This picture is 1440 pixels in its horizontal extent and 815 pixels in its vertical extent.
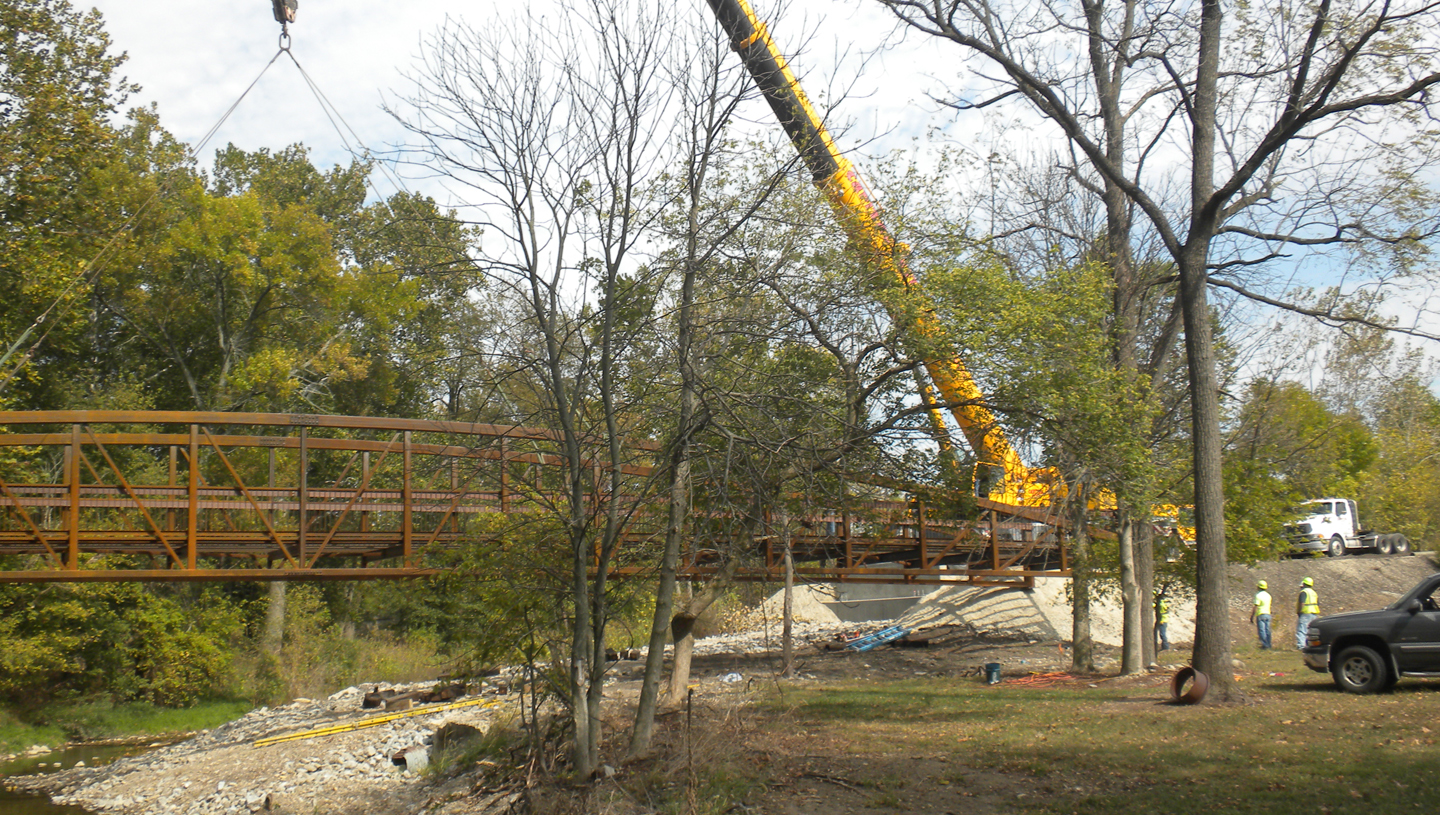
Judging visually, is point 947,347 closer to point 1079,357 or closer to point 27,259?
point 1079,357

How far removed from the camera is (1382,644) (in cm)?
1202

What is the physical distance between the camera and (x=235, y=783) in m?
17.1

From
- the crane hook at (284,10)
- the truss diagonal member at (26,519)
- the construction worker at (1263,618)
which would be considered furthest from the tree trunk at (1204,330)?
the truss diagonal member at (26,519)

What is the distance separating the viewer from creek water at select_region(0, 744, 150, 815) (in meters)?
17.1

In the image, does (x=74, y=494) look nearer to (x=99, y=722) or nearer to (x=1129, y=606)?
(x=99, y=722)

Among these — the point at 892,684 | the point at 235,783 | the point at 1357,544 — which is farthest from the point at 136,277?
the point at 1357,544

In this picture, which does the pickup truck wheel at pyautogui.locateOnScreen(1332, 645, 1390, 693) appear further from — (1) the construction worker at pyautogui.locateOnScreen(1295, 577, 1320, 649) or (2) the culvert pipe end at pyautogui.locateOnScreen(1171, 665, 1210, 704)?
(1) the construction worker at pyautogui.locateOnScreen(1295, 577, 1320, 649)

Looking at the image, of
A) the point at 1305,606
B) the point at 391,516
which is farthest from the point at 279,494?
the point at 1305,606

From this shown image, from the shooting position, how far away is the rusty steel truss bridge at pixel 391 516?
34.9ft

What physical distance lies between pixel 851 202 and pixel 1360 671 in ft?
29.0

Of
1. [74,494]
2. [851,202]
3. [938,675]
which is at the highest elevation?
[851,202]

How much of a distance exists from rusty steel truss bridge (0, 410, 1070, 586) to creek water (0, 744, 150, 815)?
4.36 metres

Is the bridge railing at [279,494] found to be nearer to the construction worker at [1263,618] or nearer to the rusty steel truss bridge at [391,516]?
the rusty steel truss bridge at [391,516]

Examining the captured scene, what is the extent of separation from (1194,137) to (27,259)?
2152cm
